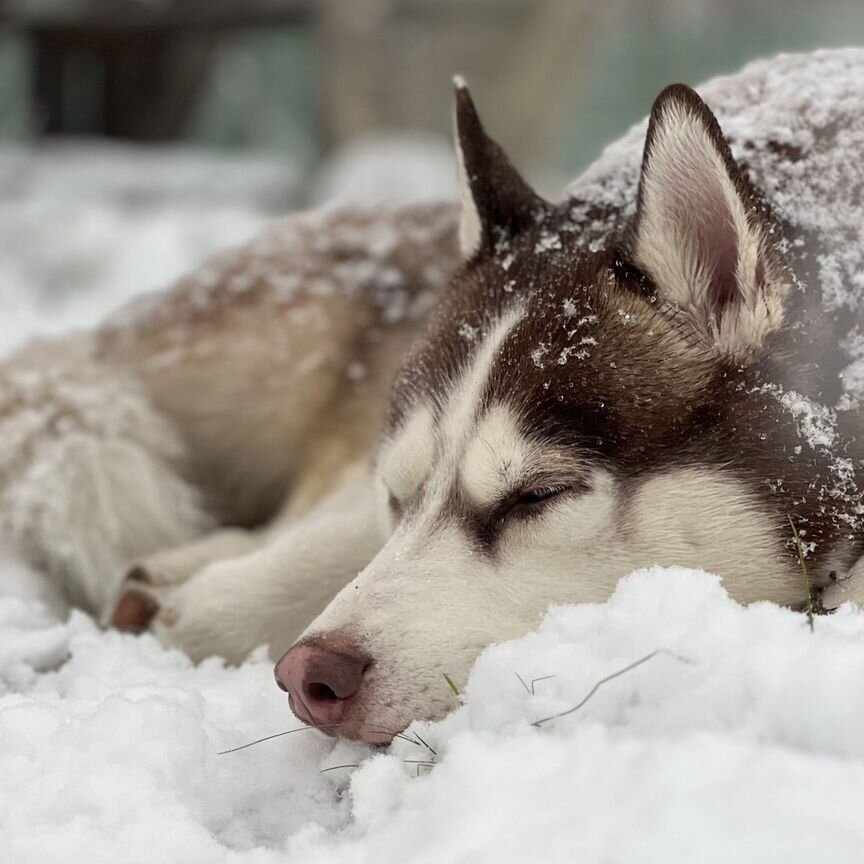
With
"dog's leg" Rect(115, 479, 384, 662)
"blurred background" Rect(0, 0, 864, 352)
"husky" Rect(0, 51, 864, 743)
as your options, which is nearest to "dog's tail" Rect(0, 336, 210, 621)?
"husky" Rect(0, 51, 864, 743)

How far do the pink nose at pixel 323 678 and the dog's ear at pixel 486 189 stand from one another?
1008mm

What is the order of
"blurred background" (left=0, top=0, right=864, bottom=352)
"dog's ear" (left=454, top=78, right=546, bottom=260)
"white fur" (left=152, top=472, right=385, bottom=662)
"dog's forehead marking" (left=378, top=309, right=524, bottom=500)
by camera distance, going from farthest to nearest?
1. "blurred background" (left=0, top=0, right=864, bottom=352)
2. "white fur" (left=152, top=472, right=385, bottom=662)
3. "dog's ear" (left=454, top=78, right=546, bottom=260)
4. "dog's forehead marking" (left=378, top=309, right=524, bottom=500)

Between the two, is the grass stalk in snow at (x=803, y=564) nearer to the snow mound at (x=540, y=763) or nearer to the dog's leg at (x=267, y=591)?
the snow mound at (x=540, y=763)

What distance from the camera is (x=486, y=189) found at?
2281 millimetres

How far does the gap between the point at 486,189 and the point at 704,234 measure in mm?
600

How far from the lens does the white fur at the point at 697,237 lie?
1.73 m

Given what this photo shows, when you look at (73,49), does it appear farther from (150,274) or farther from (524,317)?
(524,317)

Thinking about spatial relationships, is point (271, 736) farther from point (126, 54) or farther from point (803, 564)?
point (126, 54)

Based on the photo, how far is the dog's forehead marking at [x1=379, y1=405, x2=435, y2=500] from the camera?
6.54 feet

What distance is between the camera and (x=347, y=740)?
5.38 feet

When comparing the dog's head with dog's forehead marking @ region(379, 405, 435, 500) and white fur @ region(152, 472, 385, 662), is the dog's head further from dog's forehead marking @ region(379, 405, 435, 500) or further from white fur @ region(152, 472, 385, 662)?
white fur @ region(152, 472, 385, 662)

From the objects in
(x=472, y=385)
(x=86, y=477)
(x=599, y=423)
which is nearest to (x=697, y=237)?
(x=599, y=423)

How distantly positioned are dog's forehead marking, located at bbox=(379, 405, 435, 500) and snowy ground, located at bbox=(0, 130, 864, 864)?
1.46 feet

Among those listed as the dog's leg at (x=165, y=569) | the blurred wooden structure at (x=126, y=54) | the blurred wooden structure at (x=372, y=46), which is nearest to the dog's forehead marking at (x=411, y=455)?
the dog's leg at (x=165, y=569)
